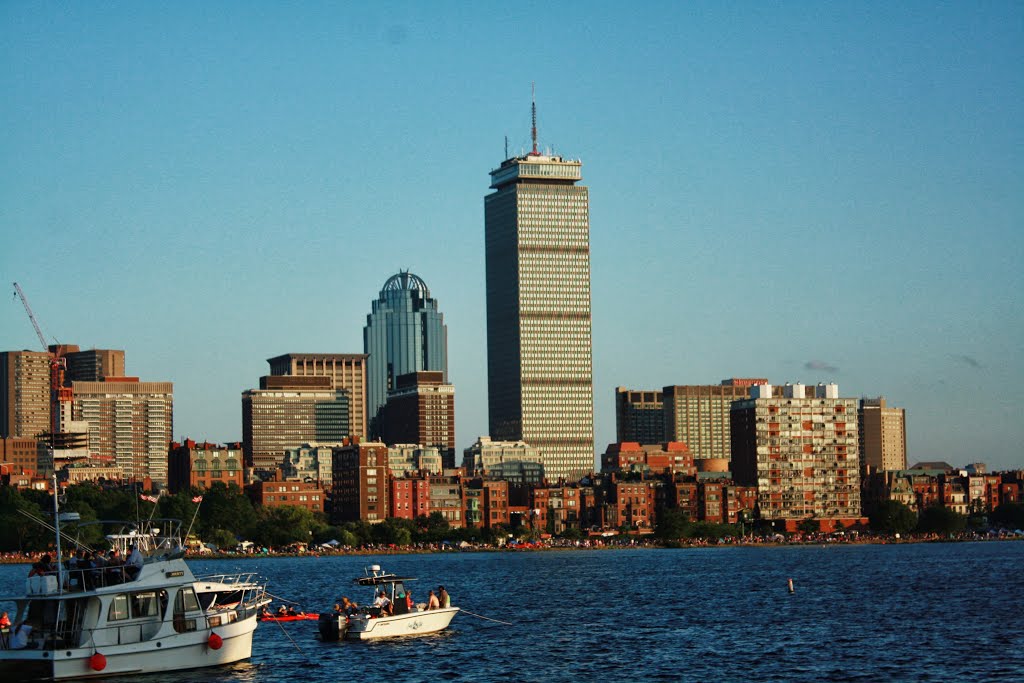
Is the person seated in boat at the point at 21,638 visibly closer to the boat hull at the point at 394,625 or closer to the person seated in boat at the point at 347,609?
the boat hull at the point at 394,625

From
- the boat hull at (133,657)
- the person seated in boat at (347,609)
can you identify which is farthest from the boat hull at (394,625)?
the boat hull at (133,657)

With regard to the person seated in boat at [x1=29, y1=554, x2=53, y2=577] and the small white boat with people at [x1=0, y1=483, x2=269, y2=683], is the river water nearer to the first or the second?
the small white boat with people at [x1=0, y1=483, x2=269, y2=683]

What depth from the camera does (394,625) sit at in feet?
367

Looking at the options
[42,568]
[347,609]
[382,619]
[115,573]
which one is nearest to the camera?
[115,573]

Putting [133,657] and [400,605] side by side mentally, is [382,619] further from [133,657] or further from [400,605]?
[133,657]

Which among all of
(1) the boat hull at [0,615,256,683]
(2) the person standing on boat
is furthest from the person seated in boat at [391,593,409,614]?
(1) the boat hull at [0,615,256,683]

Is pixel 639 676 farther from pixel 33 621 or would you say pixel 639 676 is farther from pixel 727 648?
pixel 33 621

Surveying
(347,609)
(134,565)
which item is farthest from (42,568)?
(347,609)

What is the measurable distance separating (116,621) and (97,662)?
251 cm

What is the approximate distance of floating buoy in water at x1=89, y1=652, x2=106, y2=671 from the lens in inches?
3484

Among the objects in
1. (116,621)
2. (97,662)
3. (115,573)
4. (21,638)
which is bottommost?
(97,662)

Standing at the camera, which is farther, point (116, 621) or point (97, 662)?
point (116, 621)

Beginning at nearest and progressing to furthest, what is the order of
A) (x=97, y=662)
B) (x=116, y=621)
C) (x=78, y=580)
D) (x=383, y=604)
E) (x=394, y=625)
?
(x=97, y=662) < (x=116, y=621) < (x=78, y=580) < (x=394, y=625) < (x=383, y=604)

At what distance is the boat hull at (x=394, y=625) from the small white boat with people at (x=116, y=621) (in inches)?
663
